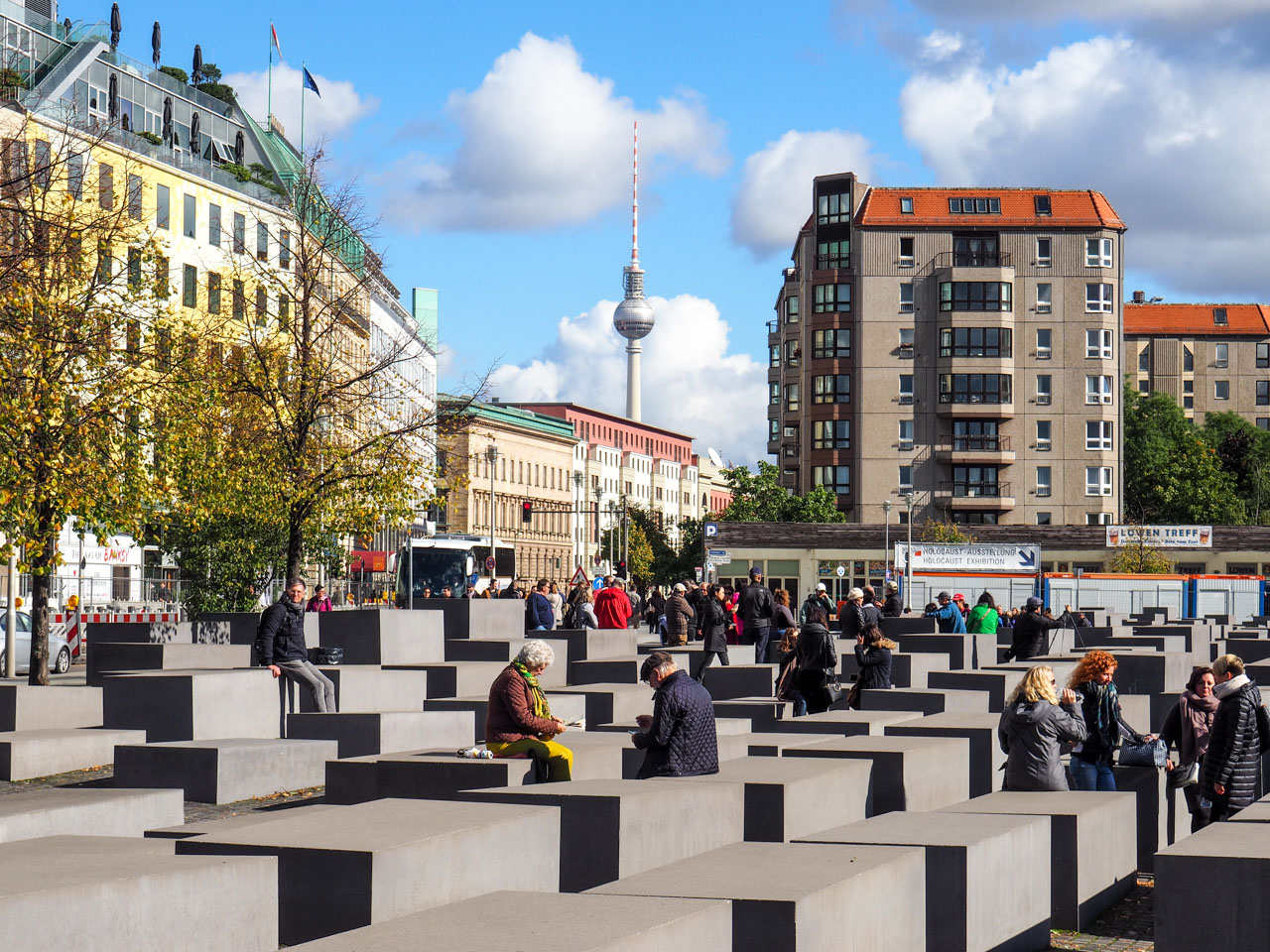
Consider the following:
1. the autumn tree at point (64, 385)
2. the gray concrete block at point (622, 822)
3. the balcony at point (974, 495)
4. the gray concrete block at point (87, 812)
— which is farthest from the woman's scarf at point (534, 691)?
the balcony at point (974, 495)

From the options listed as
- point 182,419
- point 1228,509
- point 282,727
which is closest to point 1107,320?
point 1228,509

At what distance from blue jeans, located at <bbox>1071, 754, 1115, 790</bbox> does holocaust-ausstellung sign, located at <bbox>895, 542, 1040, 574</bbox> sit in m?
43.9

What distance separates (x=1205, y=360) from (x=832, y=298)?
66.6 metres

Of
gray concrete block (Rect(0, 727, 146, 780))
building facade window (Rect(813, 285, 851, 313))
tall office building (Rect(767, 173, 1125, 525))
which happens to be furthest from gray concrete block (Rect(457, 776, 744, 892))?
building facade window (Rect(813, 285, 851, 313))

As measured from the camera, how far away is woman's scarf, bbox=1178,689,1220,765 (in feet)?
41.5

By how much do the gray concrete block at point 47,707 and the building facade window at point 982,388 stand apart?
72949mm

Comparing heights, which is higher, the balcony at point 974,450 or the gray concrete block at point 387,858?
the balcony at point 974,450

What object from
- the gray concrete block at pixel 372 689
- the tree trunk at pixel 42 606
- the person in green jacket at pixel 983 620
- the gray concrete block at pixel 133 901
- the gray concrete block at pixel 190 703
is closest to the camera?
the gray concrete block at pixel 133 901

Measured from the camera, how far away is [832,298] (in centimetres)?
8962

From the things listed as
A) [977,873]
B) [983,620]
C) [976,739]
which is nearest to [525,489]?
[983,620]

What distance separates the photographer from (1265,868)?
7.33 metres

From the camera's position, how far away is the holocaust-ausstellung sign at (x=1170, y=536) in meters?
71.2

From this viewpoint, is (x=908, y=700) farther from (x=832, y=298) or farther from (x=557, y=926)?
(x=832, y=298)

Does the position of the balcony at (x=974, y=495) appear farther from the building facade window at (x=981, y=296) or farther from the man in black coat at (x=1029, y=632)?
the man in black coat at (x=1029, y=632)
